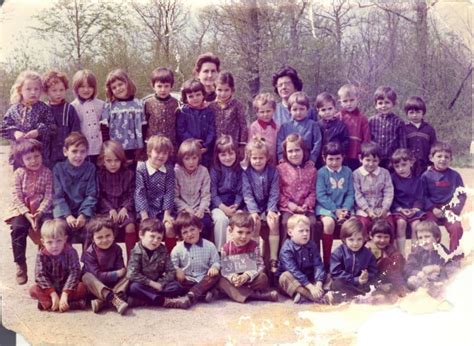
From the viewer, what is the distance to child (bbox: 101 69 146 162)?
159 inches

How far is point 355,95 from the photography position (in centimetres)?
415

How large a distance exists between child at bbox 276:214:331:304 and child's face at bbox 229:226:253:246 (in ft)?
0.71

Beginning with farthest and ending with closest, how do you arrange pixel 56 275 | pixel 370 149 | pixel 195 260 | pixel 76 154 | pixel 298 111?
1. pixel 298 111
2. pixel 370 149
3. pixel 76 154
4. pixel 195 260
5. pixel 56 275

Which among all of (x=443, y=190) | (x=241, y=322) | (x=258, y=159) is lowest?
(x=241, y=322)

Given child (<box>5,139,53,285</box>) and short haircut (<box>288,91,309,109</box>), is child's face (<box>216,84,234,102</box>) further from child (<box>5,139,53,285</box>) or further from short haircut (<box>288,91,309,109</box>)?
child (<box>5,139,53,285</box>)

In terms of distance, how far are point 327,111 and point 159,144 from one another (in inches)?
43.4

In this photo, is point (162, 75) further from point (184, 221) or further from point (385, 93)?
point (385, 93)

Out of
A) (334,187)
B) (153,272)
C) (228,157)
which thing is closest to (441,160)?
(334,187)

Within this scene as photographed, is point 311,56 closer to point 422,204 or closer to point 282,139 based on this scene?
point 282,139

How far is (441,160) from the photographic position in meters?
4.14

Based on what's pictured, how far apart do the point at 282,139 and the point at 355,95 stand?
533 mm

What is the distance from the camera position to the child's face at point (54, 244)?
145 inches

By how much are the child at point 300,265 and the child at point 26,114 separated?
1.59 meters

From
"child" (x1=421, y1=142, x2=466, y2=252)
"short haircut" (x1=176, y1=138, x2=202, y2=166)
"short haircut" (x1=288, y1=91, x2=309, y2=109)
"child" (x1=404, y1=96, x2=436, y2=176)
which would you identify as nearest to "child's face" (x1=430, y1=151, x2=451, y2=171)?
"child" (x1=421, y1=142, x2=466, y2=252)
